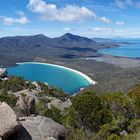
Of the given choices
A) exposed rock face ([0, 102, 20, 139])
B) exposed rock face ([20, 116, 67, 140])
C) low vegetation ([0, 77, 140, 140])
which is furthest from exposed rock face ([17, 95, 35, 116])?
exposed rock face ([0, 102, 20, 139])

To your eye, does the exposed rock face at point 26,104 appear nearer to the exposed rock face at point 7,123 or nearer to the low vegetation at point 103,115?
the low vegetation at point 103,115

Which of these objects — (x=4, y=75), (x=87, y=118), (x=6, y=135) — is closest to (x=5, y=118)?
(x=6, y=135)

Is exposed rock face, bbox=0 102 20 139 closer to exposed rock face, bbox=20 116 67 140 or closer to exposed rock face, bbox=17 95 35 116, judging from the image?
exposed rock face, bbox=20 116 67 140

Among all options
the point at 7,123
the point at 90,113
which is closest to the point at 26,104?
the point at 90,113

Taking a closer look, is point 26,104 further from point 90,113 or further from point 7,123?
point 7,123

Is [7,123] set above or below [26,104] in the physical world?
above

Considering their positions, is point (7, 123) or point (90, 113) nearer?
point (7, 123)

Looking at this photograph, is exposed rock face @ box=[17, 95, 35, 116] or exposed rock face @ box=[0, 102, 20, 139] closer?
exposed rock face @ box=[0, 102, 20, 139]
